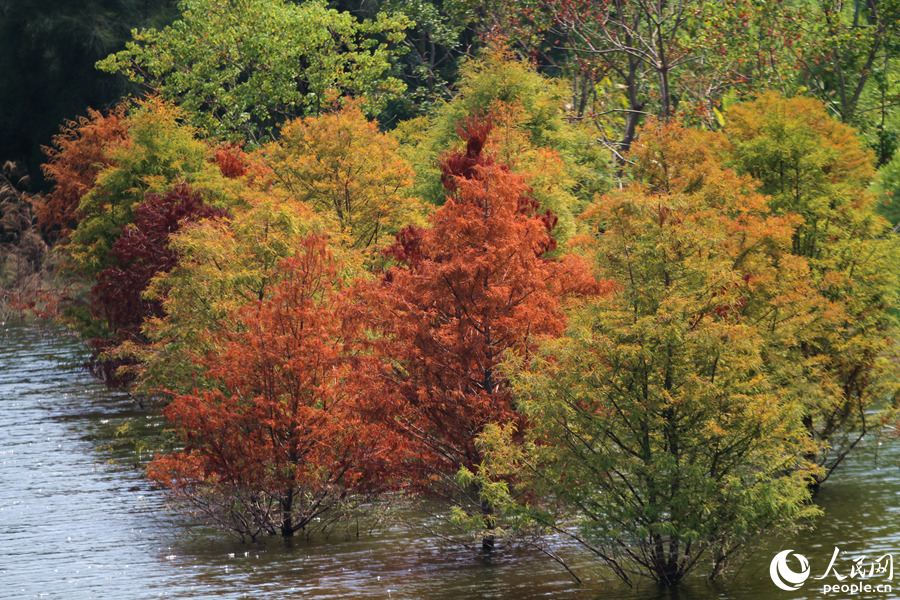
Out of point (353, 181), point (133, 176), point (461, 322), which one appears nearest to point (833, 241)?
point (461, 322)

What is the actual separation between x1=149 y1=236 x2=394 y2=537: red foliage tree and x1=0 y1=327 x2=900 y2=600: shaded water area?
1.56 metres

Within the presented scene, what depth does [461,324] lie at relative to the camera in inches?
913

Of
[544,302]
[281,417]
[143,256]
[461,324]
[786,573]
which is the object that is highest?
[143,256]

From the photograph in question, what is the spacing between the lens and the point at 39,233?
76438 mm

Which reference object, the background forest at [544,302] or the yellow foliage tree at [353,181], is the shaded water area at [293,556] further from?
the yellow foliage tree at [353,181]

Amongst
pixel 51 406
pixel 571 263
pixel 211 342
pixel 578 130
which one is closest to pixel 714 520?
pixel 571 263

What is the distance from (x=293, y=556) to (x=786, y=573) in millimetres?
9888

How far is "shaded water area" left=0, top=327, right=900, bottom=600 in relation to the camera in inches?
852

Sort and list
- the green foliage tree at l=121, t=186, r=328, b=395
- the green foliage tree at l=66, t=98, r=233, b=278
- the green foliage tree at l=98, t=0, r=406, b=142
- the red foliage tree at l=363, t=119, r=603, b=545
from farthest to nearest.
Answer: the green foliage tree at l=98, t=0, r=406, b=142
the green foliage tree at l=66, t=98, r=233, b=278
the green foliage tree at l=121, t=186, r=328, b=395
the red foliage tree at l=363, t=119, r=603, b=545

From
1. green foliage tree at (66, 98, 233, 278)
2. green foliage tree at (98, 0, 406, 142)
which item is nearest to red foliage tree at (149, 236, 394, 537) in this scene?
green foliage tree at (66, 98, 233, 278)

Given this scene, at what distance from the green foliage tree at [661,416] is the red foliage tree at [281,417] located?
194 inches

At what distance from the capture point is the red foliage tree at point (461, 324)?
23.0 metres

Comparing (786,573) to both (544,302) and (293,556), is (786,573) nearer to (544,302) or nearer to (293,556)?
(544,302)

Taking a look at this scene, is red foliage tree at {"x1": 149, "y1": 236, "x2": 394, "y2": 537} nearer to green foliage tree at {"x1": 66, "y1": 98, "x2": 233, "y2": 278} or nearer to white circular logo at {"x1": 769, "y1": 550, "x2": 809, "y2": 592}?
white circular logo at {"x1": 769, "y1": 550, "x2": 809, "y2": 592}
